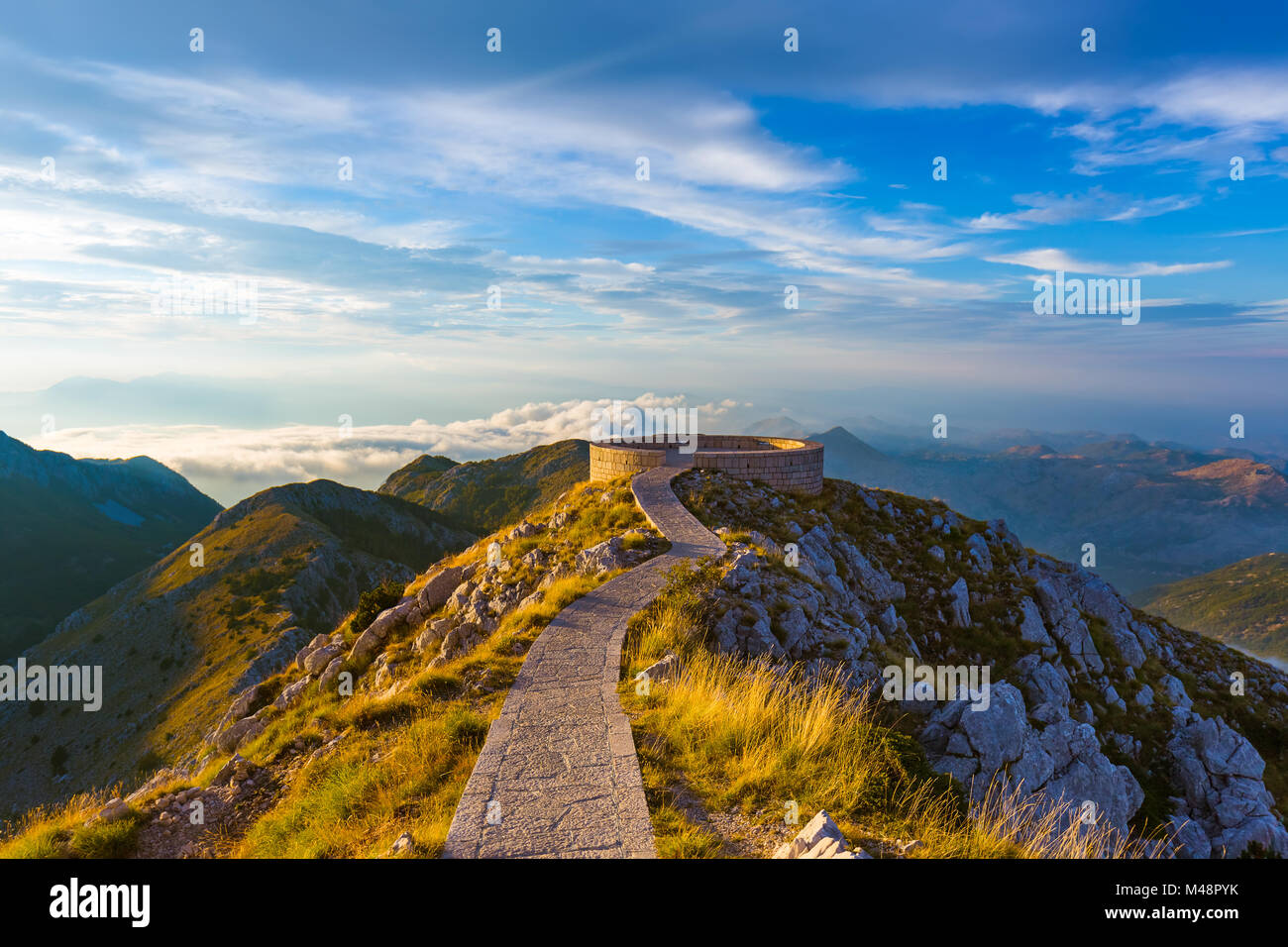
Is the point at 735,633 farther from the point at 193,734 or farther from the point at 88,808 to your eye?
the point at 193,734

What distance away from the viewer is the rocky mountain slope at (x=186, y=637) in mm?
75688

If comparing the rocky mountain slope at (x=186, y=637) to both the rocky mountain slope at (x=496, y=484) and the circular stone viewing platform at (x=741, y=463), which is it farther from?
the circular stone viewing platform at (x=741, y=463)

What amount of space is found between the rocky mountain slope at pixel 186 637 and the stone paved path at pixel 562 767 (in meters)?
67.9

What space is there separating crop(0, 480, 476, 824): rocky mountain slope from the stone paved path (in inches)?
2673

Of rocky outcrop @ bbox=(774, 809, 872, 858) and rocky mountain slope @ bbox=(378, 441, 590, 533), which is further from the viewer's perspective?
rocky mountain slope @ bbox=(378, 441, 590, 533)

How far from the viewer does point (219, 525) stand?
11800 centimetres

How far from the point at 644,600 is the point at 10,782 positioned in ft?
346

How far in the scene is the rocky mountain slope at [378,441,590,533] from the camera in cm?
16038

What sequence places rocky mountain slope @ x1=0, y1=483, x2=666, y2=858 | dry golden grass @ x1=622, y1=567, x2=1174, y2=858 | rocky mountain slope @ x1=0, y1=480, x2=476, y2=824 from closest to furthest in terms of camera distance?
dry golden grass @ x1=622, y1=567, x2=1174, y2=858 < rocky mountain slope @ x1=0, y1=483, x2=666, y2=858 < rocky mountain slope @ x1=0, y1=480, x2=476, y2=824

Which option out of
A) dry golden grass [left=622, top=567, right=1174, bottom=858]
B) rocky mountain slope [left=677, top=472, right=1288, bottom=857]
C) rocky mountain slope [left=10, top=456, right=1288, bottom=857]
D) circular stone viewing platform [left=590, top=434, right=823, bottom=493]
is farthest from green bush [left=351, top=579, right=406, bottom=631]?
dry golden grass [left=622, top=567, right=1174, bottom=858]

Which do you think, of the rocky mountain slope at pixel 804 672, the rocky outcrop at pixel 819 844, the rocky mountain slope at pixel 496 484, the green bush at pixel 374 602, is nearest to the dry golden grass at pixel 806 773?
the rocky outcrop at pixel 819 844

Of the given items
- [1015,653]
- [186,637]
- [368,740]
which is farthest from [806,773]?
[186,637]

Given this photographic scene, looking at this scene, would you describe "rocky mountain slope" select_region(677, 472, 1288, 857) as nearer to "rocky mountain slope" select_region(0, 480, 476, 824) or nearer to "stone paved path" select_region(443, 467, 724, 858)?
"stone paved path" select_region(443, 467, 724, 858)
